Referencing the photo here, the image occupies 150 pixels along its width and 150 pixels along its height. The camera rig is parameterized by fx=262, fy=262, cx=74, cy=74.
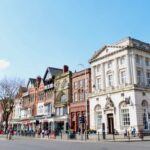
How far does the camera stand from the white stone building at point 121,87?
46.0 m

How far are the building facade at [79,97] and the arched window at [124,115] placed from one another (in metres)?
9.65

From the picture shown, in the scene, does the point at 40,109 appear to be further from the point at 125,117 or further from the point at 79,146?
the point at 79,146

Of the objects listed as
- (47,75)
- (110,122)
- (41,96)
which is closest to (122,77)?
(110,122)

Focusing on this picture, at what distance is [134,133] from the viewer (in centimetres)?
4231

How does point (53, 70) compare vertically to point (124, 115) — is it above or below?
above

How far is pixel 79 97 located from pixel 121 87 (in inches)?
535

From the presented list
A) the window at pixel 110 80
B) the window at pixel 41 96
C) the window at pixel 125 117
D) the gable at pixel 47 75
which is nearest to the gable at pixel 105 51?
the window at pixel 110 80

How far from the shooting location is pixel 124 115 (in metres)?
47.6

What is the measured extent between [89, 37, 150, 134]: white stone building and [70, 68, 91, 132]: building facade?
2.33 metres

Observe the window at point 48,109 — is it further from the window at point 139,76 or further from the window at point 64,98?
the window at point 139,76

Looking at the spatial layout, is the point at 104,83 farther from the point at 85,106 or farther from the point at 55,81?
the point at 55,81

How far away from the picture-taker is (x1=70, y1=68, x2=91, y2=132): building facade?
57.1 m

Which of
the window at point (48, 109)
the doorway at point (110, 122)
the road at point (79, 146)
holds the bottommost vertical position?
the road at point (79, 146)

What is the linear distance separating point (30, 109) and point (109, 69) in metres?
36.9
